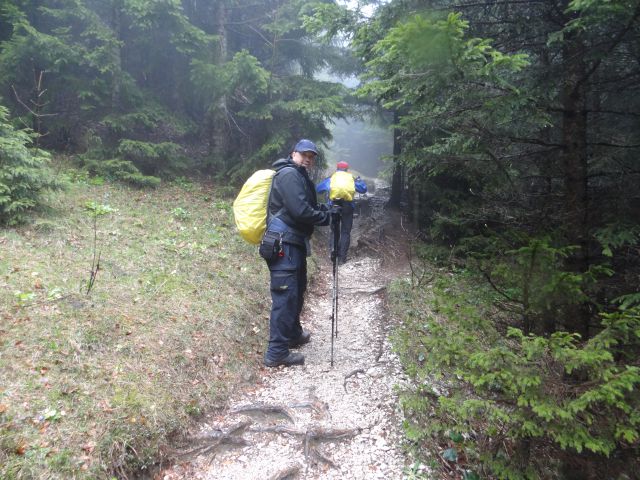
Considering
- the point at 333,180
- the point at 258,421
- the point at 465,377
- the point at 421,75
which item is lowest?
the point at 258,421

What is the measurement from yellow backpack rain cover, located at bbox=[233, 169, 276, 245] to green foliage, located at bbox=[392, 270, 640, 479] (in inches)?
105

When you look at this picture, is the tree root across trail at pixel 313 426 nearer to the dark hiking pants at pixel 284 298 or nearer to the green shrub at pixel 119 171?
the dark hiking pants at pixel 284 298

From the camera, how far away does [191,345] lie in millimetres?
5004

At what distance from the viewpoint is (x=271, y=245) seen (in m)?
4.97

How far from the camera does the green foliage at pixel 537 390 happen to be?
229 centimetres

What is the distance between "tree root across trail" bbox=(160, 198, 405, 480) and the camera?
347 cm

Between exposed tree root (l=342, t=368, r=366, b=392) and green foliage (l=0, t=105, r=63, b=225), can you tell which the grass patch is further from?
exposed tree root (l=342, t=368, r=366, b=392)

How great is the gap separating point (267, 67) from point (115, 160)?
7673 mm

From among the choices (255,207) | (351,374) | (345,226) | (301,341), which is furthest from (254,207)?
(345,226)

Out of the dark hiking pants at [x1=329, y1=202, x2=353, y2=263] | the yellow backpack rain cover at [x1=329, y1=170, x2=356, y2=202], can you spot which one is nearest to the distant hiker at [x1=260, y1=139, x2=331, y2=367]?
the yellow backpack rain cover at [x1=329, y1=170, x2=356, y2=202]

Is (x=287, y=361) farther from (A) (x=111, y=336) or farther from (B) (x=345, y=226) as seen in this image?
(B) (x=345, y=226)

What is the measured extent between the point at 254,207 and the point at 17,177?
192 inches

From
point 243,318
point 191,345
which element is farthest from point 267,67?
point 191,345

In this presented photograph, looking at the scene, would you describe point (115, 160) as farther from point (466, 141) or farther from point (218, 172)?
point (466, 141)
